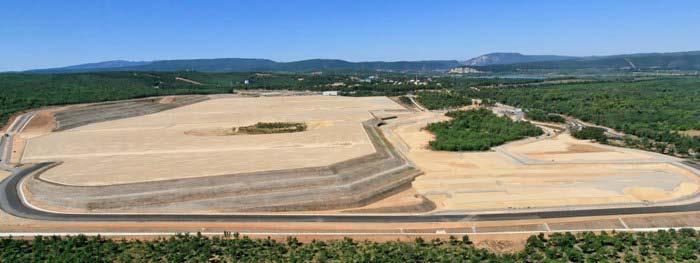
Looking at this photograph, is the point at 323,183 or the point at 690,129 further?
the point at 690,129

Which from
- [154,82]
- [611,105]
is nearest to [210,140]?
[611,105]

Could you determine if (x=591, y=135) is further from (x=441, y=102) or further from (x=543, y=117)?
(x=441, y=102)

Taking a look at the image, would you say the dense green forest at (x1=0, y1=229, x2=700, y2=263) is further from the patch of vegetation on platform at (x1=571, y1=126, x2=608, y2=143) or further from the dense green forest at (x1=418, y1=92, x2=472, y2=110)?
the dense green forest at (x1=418, y1=92, x2=472, y2=110)

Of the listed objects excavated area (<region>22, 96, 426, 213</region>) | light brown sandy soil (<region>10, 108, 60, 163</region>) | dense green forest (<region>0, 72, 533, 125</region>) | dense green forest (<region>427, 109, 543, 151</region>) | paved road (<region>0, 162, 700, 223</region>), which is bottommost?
paved road (<region>0, 162, 700, 223</region>)

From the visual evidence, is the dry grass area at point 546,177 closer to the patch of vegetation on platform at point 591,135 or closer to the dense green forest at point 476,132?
the dense green forest at point 476,132

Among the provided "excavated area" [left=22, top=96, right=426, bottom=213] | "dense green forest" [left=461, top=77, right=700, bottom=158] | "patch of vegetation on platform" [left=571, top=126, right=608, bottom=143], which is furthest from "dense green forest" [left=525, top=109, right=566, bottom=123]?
"excavated area" [left=22, top=96, right=426, bottom=213]

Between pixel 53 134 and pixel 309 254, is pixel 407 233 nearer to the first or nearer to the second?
pixel 309 254
